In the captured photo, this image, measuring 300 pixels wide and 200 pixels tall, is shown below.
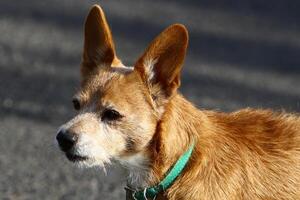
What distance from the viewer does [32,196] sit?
5.94 metres

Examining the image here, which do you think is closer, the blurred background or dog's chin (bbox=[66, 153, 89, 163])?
dog's chin (bbox=[66, 153, 89, 163])

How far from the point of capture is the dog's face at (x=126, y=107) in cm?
423

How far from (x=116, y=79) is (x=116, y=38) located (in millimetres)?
4103

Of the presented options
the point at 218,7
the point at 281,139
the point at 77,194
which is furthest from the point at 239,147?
the point at 218,7

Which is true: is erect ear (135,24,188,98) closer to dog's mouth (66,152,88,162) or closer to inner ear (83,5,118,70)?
inner ear (83,5,118,70)

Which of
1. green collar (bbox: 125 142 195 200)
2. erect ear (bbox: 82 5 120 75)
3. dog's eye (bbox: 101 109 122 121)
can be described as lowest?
green collar (bbox: 125 142 195 200)

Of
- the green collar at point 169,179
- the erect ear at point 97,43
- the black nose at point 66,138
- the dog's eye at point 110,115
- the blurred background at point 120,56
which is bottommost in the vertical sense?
the blurred background at point 120,56

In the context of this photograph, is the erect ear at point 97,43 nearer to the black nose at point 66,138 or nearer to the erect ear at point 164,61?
the erect ear at point 164,61

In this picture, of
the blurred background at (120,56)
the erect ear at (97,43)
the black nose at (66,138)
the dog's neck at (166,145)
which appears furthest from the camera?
the blurred background at (120,56)

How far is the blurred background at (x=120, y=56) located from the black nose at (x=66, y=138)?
175 centimetres

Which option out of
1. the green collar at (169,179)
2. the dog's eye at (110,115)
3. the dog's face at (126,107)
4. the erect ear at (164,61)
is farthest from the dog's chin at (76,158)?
the erect ear at (164,61)

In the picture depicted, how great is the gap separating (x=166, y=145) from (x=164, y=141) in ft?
0.07

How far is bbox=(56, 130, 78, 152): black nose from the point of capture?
4.18m

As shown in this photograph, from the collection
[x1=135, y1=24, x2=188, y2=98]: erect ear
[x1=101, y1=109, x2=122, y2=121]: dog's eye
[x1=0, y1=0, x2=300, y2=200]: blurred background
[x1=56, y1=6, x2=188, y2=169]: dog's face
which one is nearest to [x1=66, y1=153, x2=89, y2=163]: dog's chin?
[x1=56, y1=6, x2=188, y2=169]: dog's face
